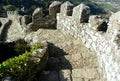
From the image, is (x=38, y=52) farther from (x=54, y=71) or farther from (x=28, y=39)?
(x=28, y=39)

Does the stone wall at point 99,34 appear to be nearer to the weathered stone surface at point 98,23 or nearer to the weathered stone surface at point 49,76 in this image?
the weathered stone surface at point 98,23

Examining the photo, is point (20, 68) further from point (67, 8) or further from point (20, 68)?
point (67, 8)

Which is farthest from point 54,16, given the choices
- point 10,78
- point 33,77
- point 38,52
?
point 10,78

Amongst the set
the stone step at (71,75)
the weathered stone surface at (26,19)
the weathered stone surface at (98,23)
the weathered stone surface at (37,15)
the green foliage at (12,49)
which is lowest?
the stone step at (71,75)

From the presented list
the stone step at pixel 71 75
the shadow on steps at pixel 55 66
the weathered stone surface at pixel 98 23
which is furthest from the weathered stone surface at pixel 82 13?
the stone step at pixel 71 75

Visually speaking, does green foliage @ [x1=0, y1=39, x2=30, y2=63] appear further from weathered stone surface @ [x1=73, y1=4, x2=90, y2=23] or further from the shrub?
weathered stone surface @ [x1=73, y1=4, x2=90, y2=23]

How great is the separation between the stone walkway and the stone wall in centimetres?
27

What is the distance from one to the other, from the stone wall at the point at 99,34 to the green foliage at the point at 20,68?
2242mm

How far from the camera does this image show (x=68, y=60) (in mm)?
10922

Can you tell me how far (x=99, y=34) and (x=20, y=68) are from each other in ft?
11.4

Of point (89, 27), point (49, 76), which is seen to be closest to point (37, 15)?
point (89, 27)

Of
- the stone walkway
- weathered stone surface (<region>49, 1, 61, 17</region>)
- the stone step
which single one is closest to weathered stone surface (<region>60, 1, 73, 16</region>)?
weathered stone surface (<region>49, 1, 61, 17</region>)

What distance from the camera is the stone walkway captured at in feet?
31.4

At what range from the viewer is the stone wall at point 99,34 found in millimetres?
8242
